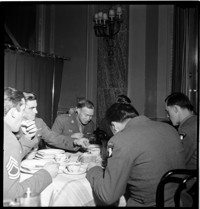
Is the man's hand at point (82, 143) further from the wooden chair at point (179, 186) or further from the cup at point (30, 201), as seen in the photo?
the cup at point (30, 201)

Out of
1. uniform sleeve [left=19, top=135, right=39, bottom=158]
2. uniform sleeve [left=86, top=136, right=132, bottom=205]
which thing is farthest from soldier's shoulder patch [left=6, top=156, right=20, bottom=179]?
uniform sleeve [left=19, top=135, right=39, bottom=158]

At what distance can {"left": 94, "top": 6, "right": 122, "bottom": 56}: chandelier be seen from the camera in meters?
3.31

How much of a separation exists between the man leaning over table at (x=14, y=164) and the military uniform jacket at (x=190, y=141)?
79cm

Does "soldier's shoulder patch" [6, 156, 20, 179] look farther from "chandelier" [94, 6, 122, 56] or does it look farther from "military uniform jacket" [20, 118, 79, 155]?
"chandelier" [94, 6, 122, 56]

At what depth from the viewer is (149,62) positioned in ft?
8.16

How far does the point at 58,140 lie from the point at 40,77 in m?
1.04

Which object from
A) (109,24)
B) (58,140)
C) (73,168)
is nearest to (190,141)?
(73,168)

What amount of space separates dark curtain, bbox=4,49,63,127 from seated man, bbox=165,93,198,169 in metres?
1.43

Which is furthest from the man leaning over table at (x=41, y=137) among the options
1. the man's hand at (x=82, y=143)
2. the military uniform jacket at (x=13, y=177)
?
the military uniform jacket at (x=13, y=177)

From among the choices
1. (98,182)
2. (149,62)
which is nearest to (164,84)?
(149,62)

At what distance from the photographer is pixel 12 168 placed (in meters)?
1.30

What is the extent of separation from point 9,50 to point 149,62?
1401 millimetres

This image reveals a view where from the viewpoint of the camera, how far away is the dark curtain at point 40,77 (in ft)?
9.19

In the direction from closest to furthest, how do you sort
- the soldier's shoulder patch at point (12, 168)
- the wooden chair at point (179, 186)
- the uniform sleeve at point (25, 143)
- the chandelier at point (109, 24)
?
the soldier's shoulder patch at point (12, 168) < the wooden chair at point (179, 186) < the uniform sleeve at point (25, 143) < the chandelier at point (109, 24)
